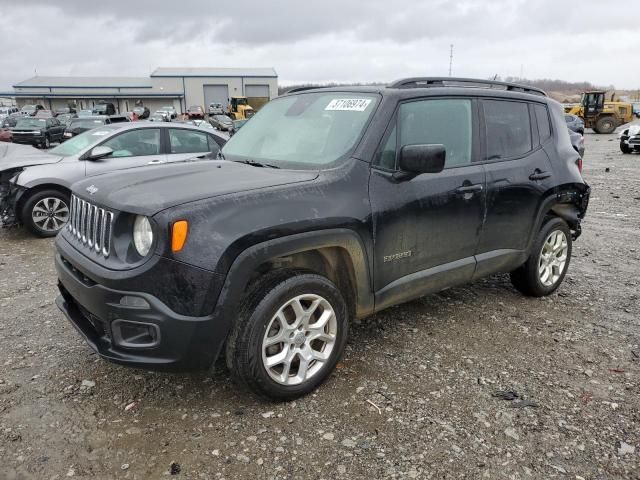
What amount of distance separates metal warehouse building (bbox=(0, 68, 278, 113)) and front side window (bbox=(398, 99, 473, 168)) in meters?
72.1

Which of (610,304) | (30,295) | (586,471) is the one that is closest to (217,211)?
(586,471)

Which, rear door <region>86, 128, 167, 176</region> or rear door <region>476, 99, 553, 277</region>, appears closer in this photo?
rear door <region>476, 99, 553, 277</region>

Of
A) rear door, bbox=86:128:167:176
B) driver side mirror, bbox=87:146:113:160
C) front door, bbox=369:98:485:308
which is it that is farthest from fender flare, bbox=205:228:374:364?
rear door, bbox=86:128:167:176

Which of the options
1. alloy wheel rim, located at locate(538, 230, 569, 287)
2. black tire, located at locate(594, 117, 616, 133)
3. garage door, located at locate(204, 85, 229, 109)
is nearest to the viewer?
alloy wheel rim, located at locate(538, 230, 569, 287)

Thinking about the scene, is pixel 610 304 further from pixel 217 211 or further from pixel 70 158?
pixel 70 158

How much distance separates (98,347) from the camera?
2.75 m

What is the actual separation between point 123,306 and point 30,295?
2941 millimetres

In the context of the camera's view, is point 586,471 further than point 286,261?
No

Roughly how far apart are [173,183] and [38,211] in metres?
5.05

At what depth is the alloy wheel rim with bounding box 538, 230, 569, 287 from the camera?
15.2ft

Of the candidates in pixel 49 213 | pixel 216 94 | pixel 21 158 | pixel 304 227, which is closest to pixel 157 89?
pixel 216 94

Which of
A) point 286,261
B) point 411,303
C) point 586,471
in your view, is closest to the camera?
point 586,471

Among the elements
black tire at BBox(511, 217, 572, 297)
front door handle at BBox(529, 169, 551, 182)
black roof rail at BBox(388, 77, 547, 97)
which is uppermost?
black roof rail at BBox(388, 77, 547, 97)

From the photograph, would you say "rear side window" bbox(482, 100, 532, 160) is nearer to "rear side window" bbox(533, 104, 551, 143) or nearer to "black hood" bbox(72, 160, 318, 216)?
"rear side window" bbox(533, 104, 551, 143)
